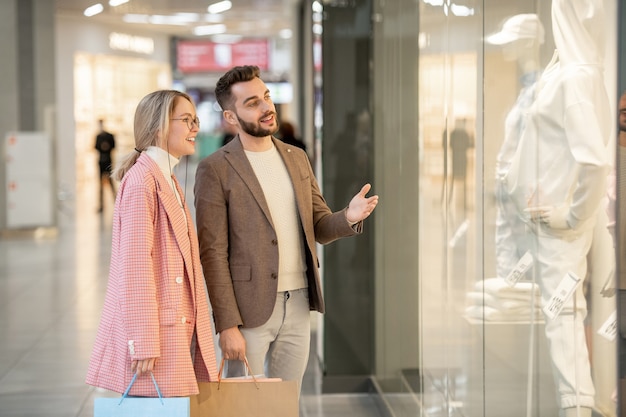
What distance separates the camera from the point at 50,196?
16125mm

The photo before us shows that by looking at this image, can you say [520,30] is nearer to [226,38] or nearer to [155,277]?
[155,277]

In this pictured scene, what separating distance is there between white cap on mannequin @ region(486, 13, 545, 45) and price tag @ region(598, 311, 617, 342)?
893 millimetres

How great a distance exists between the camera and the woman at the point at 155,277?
10.3 ft

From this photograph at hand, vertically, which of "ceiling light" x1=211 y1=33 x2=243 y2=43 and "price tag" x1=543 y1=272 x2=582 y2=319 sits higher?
"ceiling light" x1=211 y1=33 x2=243 y2=43

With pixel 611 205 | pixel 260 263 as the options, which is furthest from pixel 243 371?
pixel 611 205

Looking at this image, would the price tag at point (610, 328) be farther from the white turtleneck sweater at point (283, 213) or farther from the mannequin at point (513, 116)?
the white turtleneck sweater at point (283, 213)

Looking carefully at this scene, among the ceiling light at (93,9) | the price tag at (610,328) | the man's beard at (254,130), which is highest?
the ceiling light at (93,9)

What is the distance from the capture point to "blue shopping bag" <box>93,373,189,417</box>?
3.08 meters

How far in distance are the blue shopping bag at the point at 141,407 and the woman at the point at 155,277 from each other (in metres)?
0.09

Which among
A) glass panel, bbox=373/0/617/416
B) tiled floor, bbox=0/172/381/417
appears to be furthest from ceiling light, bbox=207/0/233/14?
glass panel, bbox=373/0/617/416

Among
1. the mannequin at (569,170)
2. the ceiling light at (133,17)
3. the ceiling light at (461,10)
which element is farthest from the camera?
the ceiling light at (133,17)

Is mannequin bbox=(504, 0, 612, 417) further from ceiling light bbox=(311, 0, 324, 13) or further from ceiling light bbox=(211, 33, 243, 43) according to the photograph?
ceiling light bbox=(211, 33, 243, 43)

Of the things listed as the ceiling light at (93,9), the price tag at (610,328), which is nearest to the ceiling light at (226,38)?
the ceiling light at (93,9)

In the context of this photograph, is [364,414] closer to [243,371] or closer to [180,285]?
[243,371]
